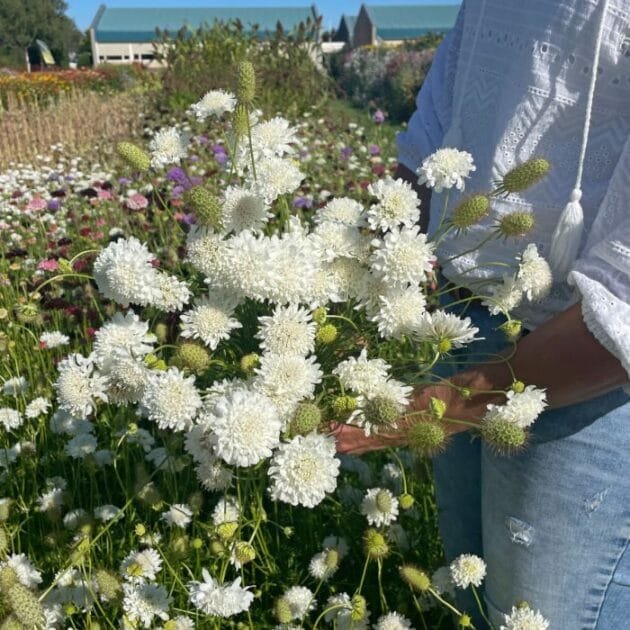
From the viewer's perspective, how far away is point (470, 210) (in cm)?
91

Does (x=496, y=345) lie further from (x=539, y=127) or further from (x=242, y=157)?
(x=242, y=157)

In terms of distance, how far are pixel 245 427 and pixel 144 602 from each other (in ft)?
2.22

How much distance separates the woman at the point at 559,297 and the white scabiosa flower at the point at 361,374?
13 centimetres

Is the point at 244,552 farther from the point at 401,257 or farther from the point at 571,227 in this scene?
the point at 571,227

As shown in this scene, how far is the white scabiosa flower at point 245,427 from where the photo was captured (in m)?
0.81

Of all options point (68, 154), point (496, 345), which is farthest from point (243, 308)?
point (68, 154)

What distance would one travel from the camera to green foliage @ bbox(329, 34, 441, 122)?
1314cm

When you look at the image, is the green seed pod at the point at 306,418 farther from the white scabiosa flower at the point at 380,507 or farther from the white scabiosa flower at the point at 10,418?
the white scabiosa flower at the point at 10,418

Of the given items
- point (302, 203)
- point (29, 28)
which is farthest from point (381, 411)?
point (29, 28)

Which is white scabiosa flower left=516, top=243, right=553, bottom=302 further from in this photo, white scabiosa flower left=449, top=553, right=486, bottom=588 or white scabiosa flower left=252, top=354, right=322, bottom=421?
white scabiosa flower left=449, top=553, right=486, bottom=588

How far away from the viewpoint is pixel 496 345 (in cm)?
122

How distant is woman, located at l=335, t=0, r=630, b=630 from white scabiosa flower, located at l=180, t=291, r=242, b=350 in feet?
0.70

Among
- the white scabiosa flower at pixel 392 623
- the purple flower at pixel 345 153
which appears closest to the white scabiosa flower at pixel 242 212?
the white scabiosa flower at pixel 392 623

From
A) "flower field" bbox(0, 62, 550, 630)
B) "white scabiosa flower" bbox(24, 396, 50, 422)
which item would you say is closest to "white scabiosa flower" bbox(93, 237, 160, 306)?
"flower field" bbox(0, 62, 550, 630)
